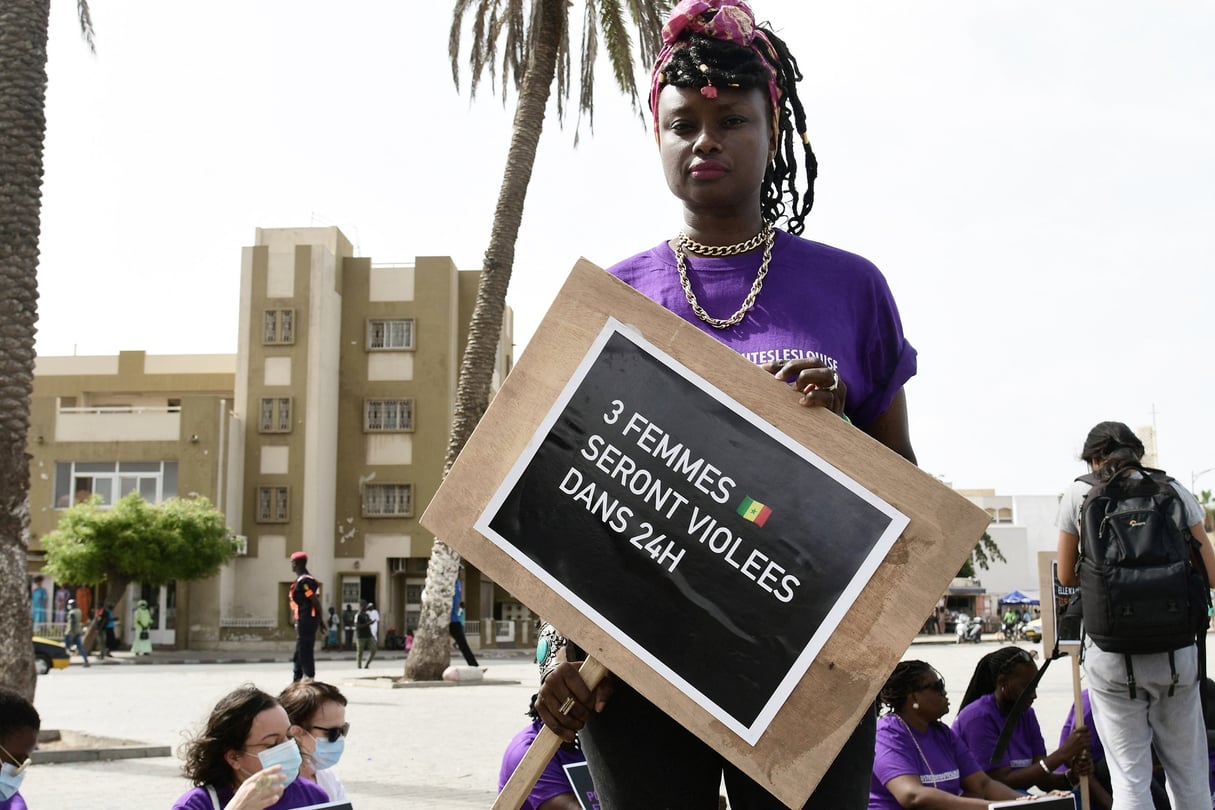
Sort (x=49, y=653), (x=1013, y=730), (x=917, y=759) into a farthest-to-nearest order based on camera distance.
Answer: (x=49, y=653), (x=1013, y=730), (x=917, y=759)

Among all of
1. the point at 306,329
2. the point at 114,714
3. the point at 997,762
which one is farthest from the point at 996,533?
the point at 997,762

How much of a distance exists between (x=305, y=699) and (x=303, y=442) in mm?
42203

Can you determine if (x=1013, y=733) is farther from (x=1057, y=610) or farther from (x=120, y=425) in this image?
(x=120, y=425)

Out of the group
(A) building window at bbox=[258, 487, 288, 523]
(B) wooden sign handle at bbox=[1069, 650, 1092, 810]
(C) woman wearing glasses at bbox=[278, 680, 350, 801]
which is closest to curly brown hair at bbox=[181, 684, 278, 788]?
(C) woman wearing glasses at bbox=[278, 680, 350, 801]

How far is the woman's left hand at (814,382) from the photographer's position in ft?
6.60

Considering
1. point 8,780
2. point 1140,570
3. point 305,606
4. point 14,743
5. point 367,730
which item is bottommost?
point 367,730

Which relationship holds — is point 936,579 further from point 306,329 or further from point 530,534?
point 306,329

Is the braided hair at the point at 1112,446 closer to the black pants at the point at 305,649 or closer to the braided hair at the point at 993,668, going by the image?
the braided hair at the point at 993,668

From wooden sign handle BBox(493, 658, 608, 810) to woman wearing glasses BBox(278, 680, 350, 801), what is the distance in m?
3.60

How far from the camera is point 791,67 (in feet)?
8.18

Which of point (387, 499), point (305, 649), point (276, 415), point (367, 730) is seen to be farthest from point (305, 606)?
point (387, 499)

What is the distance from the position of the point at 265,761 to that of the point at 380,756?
6362 mm

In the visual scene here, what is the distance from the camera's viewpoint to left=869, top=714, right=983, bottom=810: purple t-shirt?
5684 millimetres

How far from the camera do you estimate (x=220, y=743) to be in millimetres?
4434
